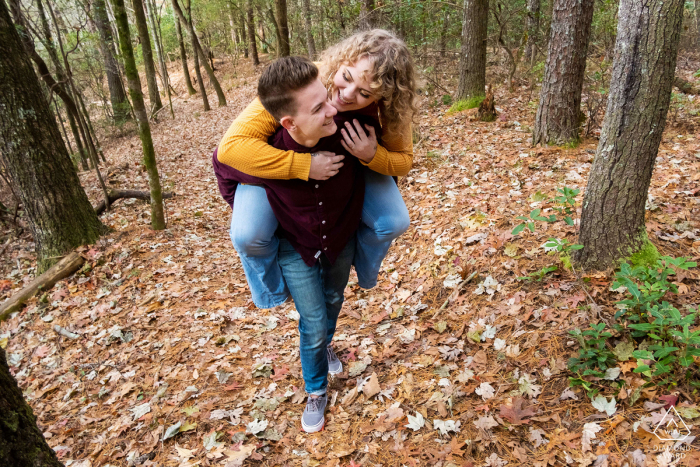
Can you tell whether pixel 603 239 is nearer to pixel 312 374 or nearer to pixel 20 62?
pixel 312 374

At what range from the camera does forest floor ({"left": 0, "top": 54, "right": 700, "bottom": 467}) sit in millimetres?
2307

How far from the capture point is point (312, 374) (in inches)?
106

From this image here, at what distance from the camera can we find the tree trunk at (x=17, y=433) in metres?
1.55

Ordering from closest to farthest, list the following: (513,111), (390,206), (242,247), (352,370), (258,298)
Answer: (242,247), (390,206), (258,298), (352,370), (513,111)

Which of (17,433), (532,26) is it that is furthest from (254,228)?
(532,26)

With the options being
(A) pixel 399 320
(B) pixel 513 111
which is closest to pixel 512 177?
(A) pixel 399 320

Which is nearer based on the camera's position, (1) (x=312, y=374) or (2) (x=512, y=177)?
(1) (x=312, y=374)

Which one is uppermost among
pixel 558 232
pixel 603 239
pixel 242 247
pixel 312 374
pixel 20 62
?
pixel 20 62

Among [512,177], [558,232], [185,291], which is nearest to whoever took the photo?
[558,232]

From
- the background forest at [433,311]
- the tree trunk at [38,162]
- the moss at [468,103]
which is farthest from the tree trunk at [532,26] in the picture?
the tree trunk at [38,162]

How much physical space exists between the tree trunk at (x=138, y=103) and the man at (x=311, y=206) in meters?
3.70

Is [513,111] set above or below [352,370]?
above

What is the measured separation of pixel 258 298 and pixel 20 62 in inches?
182

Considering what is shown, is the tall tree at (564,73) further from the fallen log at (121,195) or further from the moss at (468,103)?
the fallen log at (121,195)
